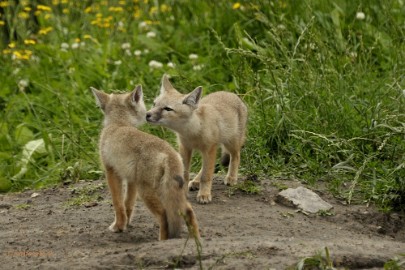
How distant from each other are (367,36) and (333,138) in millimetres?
2578

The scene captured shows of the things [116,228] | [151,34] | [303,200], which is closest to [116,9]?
[151,34]

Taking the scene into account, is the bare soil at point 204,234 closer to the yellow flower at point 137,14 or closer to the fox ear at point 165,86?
the fox ear at point 165,86

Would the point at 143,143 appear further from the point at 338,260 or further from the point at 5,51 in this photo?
the point at 5,51

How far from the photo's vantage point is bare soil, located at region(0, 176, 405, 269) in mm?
4922

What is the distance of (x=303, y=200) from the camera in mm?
6562

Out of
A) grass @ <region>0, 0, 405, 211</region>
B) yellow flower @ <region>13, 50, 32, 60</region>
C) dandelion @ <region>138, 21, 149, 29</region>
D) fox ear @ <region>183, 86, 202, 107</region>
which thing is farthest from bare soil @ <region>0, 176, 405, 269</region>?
dandelion @ <region>138, 21, 149, 29</region>

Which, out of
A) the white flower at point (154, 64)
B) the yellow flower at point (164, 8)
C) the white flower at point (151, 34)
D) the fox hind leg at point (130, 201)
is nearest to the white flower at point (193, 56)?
the white flower at point (154, 64)

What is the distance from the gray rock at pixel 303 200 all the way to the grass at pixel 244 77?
0.25m

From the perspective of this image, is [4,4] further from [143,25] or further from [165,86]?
[165,86]

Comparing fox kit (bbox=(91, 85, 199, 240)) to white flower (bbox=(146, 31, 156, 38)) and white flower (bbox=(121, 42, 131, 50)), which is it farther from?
white flower (bbox=(146, 31, 156, 38))

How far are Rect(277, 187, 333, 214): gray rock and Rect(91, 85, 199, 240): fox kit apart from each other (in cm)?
122

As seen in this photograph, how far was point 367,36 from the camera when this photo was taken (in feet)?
31.1

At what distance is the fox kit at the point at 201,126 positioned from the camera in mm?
6809

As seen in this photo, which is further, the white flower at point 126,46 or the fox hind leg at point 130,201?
the white flower at point 126,46
